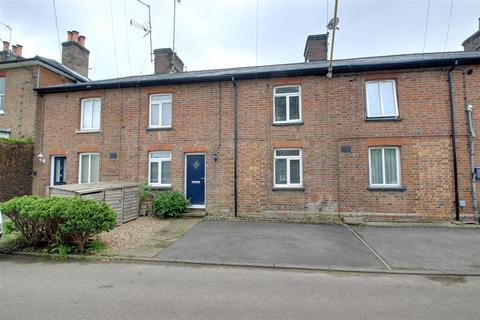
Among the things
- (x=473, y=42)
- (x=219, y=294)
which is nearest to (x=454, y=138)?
(x=473, y=42)

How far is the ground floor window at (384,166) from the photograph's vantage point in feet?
32.4

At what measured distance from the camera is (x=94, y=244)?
6.48 meters

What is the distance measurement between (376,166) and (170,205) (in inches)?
321

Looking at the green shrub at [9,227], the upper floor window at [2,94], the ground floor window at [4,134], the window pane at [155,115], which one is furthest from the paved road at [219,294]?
the upper floor window at [2,94]

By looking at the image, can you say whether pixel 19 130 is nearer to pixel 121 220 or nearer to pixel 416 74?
pixel 121 220

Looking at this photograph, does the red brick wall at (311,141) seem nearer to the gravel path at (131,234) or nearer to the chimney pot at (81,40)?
the gravel path at (131,234)

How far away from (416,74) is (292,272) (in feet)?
30.3

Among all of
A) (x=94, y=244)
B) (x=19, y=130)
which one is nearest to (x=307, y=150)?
(x=94, y=244)

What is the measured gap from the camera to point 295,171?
10.5m

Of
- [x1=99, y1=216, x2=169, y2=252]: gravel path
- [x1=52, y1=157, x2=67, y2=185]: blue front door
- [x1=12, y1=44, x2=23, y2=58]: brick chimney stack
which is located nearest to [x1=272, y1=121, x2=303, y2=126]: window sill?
[x1=99, y1=216, x2=169, y2=252]: gravel path

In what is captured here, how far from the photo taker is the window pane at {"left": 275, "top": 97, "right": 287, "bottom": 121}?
10.9 metres

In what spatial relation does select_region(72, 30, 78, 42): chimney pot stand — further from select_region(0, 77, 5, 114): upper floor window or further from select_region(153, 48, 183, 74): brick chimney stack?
select_region(153, 48, 183, 74): brick chimney stack

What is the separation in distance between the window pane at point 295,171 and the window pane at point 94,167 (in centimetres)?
889

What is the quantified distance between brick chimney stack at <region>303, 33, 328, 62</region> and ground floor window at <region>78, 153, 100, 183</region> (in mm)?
12127
